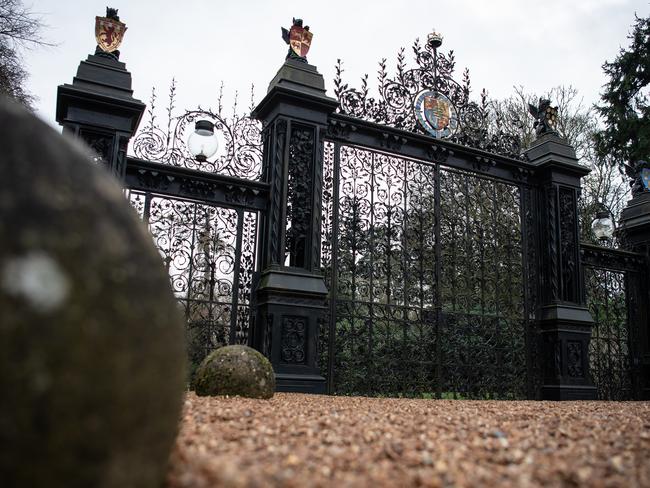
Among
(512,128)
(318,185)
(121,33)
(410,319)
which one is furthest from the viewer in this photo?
(512,128)

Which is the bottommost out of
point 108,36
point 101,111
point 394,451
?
point 394,451

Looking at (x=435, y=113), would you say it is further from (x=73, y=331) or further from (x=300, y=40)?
(x=73, y=331)

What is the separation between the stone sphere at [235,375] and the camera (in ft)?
17.4

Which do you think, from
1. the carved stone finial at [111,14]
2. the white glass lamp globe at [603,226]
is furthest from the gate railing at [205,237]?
the white glass lamp globe at [603,226]

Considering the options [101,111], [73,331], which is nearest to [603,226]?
[101,111]

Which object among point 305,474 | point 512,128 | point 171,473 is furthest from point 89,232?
point 512,128

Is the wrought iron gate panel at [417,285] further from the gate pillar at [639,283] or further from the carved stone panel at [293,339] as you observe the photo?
the gate pillar at [639,283]

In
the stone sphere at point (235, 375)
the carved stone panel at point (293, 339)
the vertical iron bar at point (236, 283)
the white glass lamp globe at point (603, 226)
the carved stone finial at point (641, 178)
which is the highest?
the carved stone finial at point (641, 178)

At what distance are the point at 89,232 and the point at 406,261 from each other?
23.2 ft

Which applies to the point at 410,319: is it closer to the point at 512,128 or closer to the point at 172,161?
the point at 172,161

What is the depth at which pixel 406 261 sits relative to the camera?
Result: 832cm

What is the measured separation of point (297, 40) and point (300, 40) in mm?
44

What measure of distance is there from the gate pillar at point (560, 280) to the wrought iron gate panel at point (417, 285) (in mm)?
446

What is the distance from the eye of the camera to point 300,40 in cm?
806
